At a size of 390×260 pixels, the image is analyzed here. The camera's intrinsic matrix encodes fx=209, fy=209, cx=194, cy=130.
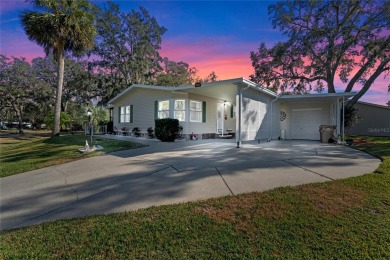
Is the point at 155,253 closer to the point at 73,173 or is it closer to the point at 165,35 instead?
the point at 73,173

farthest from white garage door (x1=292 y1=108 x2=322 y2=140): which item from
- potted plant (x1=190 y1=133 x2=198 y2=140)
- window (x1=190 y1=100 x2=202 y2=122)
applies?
potted plant (x1=190 y1=133 x2=198 y2=140)

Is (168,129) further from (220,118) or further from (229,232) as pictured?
(229,232)

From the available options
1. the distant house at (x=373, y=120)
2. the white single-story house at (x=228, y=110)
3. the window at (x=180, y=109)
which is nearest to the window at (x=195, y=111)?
the white single-story house at (x=228, y=110)

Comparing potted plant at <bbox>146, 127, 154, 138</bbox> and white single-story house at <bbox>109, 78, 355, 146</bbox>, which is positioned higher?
white single-story house at <bbox>109, 78, 355, 146</bbox>

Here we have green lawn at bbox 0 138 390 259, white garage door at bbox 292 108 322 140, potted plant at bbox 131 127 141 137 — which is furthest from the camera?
potted plant at bbox 131 127 141 137

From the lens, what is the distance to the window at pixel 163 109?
1315cm

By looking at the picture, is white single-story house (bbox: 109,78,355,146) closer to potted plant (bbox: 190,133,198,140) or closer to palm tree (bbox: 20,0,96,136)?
potted plant (bbox: 190,133,198,140)

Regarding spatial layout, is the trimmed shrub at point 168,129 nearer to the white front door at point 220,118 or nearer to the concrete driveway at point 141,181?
the white front door at point 220,118

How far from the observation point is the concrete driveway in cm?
358

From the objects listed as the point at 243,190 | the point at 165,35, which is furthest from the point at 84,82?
the point at 243,190

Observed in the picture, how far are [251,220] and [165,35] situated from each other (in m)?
29.0

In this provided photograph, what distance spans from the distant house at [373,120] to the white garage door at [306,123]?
10266 mm

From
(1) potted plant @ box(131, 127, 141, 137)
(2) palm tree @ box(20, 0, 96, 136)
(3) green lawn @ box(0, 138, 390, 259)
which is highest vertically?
(2) palm tree @ box(20, 0, 96, 136)

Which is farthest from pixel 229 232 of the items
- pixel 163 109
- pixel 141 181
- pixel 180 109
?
pixel 163 109
